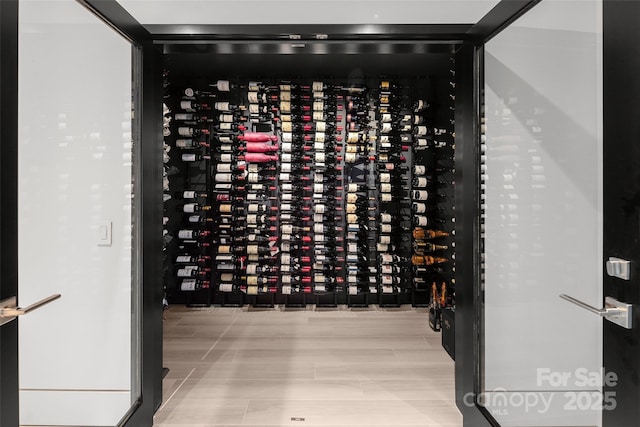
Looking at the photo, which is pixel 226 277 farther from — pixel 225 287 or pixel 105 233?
pixel 105 233

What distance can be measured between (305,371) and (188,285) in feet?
7.50

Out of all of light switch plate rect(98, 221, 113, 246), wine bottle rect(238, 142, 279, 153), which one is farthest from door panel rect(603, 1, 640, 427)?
wine bottle rect(238, 142, 279, 153)

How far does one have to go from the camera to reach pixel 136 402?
235 cm

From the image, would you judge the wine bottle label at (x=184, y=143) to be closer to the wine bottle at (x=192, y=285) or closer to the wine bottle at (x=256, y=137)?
the wine bottle at (x=256, y=137)

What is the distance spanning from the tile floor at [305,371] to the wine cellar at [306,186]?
0.42m

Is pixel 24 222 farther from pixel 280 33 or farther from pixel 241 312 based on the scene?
pixel 241 312

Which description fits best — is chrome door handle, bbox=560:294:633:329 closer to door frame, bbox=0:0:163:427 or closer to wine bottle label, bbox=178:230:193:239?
door frame, bbox=0:0:163:427

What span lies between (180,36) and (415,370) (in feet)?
9.35

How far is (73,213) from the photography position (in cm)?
188

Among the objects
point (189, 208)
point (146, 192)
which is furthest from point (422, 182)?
point (146, 192)

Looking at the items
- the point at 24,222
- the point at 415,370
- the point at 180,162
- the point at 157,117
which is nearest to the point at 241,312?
the point at 180,162

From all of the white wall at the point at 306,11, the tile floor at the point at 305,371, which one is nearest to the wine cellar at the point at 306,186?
the tile floor at the point at 305,371

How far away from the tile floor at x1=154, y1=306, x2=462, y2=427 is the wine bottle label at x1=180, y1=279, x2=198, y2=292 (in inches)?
11.6

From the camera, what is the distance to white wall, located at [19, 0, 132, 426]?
1515 mm
